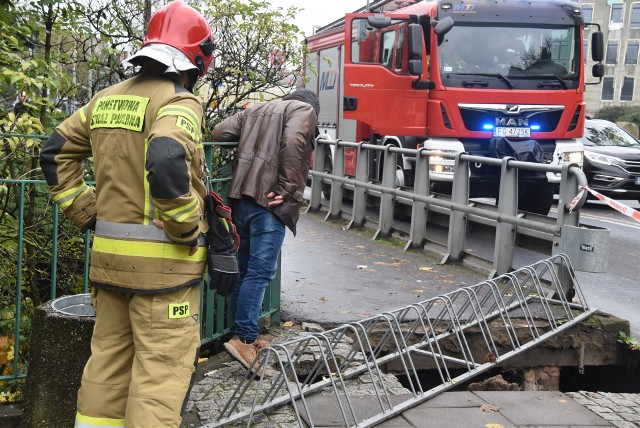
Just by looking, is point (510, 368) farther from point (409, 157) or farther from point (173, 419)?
point (409, 157)

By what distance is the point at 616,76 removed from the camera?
209ft

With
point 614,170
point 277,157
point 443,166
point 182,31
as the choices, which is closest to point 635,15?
point 614,170

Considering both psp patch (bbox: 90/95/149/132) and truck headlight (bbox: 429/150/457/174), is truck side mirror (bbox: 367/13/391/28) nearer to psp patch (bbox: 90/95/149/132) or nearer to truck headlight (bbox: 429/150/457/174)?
truck headlight (bbox: 429/150/457/174)

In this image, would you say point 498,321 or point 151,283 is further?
point 498,321

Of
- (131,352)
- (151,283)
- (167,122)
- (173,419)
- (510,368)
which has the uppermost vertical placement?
(167,122)

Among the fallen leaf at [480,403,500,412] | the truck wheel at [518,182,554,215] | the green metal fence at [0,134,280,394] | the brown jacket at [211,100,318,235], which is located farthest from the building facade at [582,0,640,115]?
the fallen leaf at [480,403,500,412]

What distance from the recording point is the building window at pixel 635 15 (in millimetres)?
62844

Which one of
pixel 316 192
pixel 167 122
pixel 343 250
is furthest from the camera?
pixel 316 192

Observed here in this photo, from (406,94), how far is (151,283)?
9.15m

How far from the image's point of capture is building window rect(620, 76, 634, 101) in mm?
63034

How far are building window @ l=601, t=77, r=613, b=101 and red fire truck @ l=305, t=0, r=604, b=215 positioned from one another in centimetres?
5524

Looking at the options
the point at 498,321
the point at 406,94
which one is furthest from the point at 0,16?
the point at 406,94

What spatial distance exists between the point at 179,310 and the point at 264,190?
1.90m

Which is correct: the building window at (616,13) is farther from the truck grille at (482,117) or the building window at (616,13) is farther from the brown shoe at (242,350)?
the brown shoe at (242,350)
